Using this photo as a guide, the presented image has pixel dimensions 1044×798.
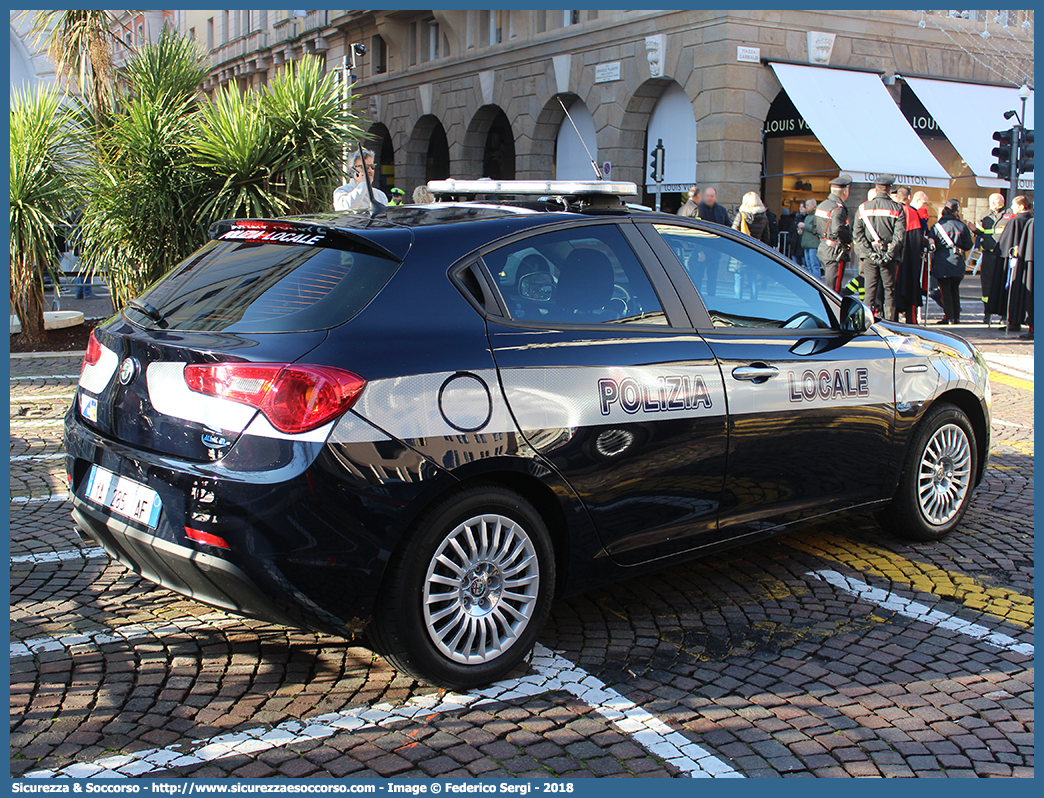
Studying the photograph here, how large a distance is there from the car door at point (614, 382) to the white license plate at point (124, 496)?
1198 millimetres

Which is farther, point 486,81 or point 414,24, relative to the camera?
point 414,24

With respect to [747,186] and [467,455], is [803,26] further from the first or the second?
[467,455]

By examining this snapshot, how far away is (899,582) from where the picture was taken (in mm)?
4832

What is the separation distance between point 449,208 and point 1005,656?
9.02 feet

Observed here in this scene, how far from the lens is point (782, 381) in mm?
4465

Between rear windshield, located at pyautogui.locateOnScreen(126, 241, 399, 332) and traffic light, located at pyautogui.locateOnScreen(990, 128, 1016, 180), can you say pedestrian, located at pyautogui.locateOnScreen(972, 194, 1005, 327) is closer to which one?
traffic light, located at pyautogui.locateOnScreen(990, 128, 1016, 180)

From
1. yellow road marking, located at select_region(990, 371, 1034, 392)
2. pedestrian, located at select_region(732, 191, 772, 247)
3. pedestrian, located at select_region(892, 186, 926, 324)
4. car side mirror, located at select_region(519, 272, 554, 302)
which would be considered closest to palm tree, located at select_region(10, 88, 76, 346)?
→ pedestrian, located at select_region(732, 191, 772, 247)

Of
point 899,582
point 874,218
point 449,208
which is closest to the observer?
point 449,208

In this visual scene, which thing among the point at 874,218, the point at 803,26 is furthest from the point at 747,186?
the point at 874,218

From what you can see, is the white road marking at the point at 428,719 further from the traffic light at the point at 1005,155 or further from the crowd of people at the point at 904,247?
the traffic light at the point at 1005,155

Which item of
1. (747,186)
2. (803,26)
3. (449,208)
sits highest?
(803,26)

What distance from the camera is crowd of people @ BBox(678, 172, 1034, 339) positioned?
14.2 m

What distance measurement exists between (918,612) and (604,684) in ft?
5.18

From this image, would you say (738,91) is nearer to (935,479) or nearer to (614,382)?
(935,479)
